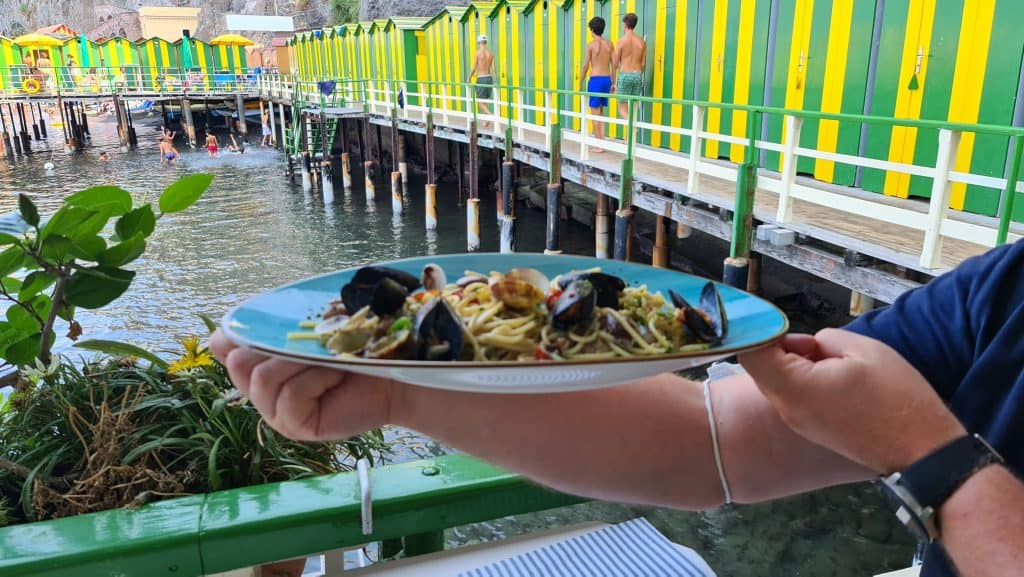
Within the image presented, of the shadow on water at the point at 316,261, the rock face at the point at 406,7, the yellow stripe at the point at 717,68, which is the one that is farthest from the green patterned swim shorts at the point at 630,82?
the rock face at the point at 406,7

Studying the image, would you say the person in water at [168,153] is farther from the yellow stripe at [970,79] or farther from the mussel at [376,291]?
the mussel at [376,291]

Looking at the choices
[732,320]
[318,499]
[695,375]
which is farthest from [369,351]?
[695,375]

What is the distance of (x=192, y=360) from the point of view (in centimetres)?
252

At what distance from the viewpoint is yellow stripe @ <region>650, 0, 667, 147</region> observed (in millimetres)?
12227

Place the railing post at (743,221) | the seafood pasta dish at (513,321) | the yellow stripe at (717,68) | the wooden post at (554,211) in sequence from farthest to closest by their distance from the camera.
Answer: the wooden post at (554,211)
the yellow stripe at (717,68)
the railing post at (743,221)
the seafood pasta dish at (513,321)

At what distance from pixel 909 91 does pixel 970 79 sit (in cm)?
71

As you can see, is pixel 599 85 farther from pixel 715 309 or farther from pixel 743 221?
pixel 715 309

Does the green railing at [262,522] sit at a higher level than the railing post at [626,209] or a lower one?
higher

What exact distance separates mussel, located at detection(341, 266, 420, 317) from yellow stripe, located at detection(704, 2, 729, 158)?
10552 mm

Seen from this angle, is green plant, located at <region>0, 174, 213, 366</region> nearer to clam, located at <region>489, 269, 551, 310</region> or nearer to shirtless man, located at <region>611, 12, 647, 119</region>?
clam, located at <region>489, 269, 551, 310</region>

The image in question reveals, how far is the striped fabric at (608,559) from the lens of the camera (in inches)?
67.9

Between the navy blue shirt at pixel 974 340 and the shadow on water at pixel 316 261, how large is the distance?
0.43m

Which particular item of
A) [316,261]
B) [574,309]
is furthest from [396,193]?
[574,309]

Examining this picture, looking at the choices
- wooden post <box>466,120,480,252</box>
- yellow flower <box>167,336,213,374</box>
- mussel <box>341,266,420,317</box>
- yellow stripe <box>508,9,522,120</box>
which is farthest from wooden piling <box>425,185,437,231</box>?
mussel <box>341,266,420,317</box>
